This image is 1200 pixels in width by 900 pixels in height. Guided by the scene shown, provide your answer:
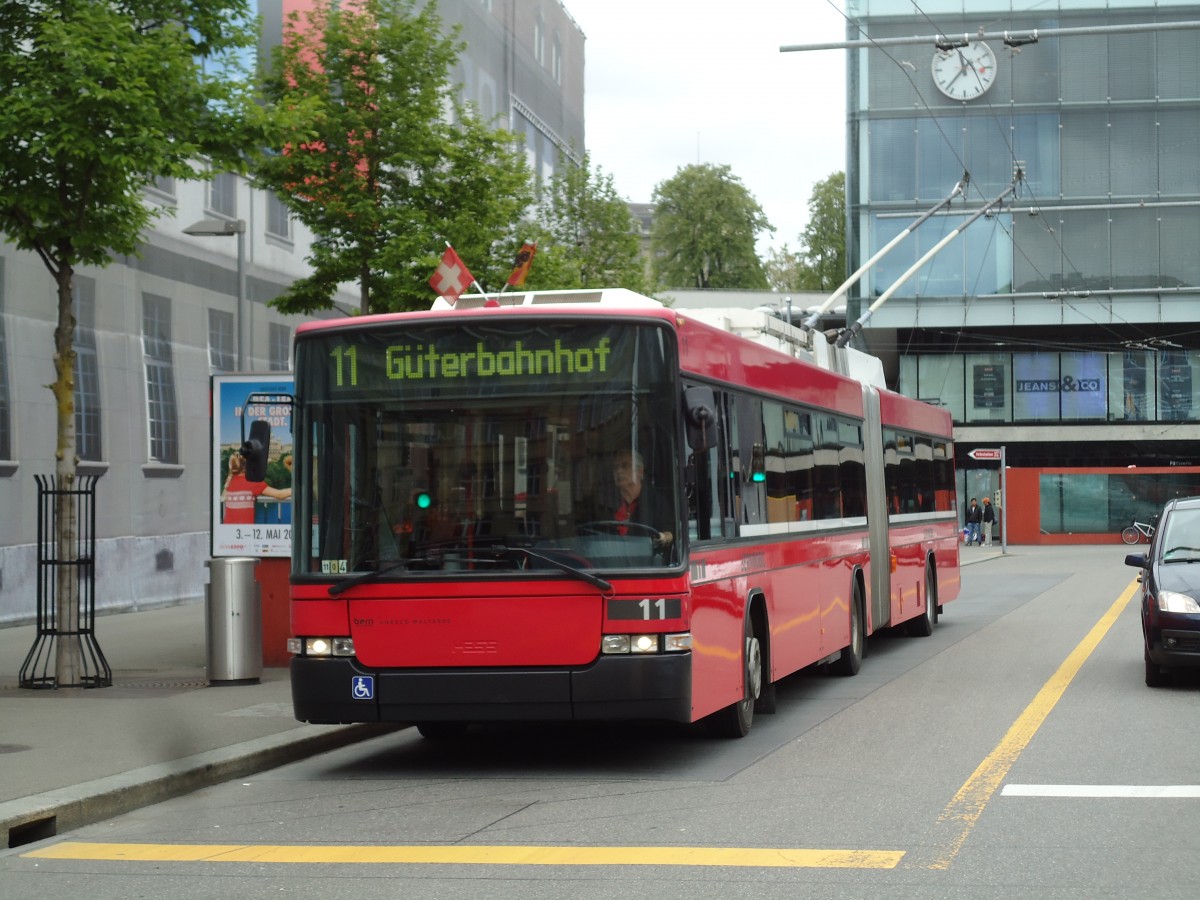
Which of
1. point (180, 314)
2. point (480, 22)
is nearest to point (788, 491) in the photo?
point (180, 314)

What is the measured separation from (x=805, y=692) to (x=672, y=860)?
7487mm

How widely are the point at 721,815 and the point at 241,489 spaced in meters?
8.75

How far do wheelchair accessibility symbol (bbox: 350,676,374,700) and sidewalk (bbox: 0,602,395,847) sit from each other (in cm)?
89

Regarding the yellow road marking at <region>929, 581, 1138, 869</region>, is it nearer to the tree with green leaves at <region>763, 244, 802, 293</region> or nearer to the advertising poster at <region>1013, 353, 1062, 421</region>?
the advertising poster at <region>1013, 353, 1062, 421</region>

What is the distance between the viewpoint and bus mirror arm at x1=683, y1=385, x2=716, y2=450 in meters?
9.79

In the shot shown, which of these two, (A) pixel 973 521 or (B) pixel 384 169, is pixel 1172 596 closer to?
(B) pixel 384 169

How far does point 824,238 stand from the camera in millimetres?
92062

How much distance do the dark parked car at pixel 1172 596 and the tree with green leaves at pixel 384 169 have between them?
30.2 feet

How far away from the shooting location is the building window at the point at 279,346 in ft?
99.8

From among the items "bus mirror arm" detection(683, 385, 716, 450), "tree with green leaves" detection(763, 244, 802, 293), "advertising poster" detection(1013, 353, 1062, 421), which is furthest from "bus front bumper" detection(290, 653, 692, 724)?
"tree with green leaves" detection(763, 244, 802, 293)

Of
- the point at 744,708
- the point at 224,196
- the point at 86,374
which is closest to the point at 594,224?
the point at 224,196

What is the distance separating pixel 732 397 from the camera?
454 inches

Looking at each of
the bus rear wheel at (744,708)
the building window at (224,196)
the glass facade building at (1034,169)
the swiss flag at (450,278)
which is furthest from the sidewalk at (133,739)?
the glass facade building at (1034,169)

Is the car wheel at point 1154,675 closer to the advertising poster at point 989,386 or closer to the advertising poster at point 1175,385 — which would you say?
the advertising poster at point 989,386
